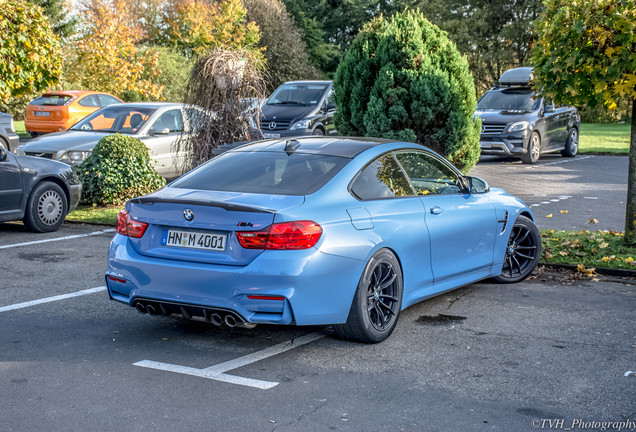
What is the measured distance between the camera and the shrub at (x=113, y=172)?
42.4 ft

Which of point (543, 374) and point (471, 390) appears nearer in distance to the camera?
point (471, 390)

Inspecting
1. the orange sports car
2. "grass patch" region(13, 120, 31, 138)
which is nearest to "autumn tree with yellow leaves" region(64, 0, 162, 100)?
"grass patch" region(13, 120, 31, 138)

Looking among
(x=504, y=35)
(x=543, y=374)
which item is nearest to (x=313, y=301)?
(x=543, y=374)

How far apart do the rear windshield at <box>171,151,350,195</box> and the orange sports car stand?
21.5 m


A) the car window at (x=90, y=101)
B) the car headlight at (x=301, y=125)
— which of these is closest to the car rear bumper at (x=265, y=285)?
the car headlight at (x=301, y=125)

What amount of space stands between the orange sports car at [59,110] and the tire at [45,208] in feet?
52.7

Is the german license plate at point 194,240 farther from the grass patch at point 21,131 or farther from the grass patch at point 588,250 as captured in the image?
the grass patch at point 21,131

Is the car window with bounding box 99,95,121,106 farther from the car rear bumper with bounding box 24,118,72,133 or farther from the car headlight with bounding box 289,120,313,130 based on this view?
the car headlight with bounding box 289,120,313,130

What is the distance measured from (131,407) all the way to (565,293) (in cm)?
456

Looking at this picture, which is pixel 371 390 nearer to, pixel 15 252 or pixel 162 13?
pixel 15 252

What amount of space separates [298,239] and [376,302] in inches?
36.3

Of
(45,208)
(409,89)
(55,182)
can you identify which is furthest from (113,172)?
(409,89)

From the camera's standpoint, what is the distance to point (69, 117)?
87.1ft

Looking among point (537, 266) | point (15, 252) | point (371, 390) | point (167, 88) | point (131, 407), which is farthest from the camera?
point (167, 88)
